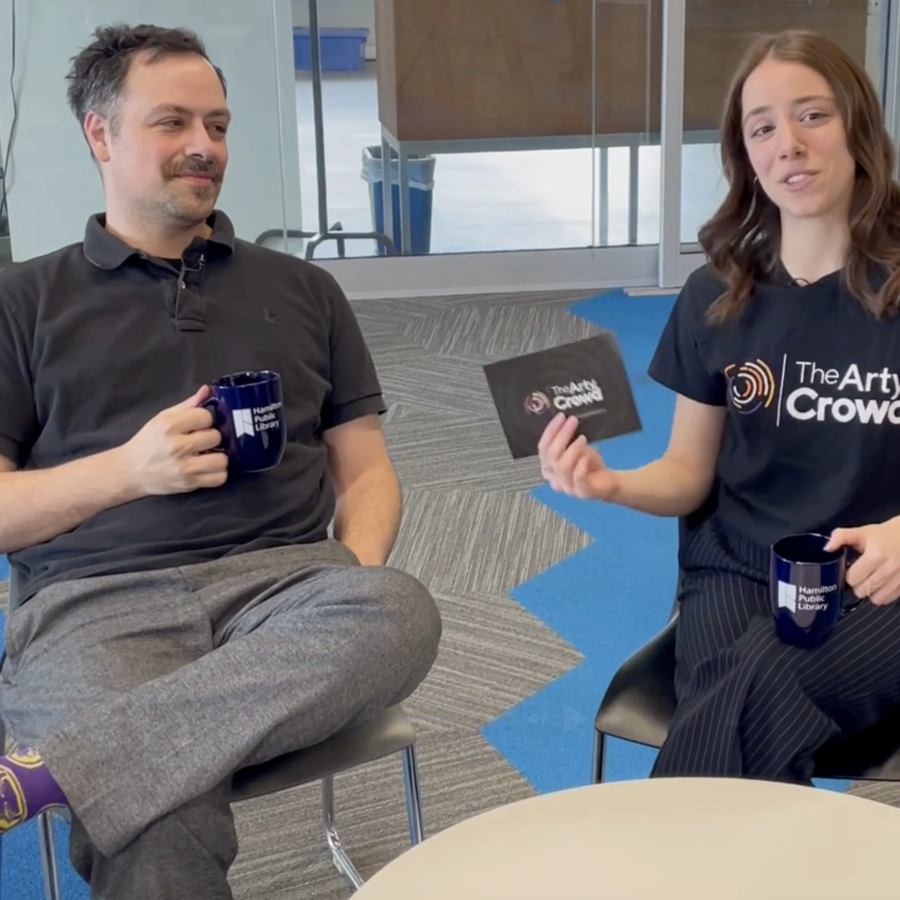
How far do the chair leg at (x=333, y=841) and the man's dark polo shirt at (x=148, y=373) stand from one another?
484 millimetres

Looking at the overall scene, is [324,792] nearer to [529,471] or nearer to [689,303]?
[689,303]

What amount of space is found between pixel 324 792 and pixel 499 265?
3.74m

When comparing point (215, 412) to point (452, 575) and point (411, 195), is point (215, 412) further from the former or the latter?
point (411, 195)

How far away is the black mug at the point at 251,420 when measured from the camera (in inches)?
62.5

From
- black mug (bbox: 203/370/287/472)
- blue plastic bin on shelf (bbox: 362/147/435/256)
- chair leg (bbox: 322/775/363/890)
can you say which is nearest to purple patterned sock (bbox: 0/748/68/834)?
black mug (bbox: 203/370/287/472)

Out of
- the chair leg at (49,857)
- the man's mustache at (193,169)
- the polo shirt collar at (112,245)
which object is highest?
the man's mustache at (193,169)

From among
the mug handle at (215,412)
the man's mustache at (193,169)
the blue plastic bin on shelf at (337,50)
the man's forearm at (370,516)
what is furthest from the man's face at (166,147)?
the blue plastic bin on shelf at (337,50)

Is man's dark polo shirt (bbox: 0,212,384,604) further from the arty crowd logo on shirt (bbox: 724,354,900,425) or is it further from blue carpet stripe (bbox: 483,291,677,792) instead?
the arty crowd logo on shirt (bbox: 724,354,900,425)

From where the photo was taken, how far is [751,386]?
1748 mm

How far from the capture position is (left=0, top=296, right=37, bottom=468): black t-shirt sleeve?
1.73 m

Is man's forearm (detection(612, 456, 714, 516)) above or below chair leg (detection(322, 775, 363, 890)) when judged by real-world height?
above

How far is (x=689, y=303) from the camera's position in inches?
72.0

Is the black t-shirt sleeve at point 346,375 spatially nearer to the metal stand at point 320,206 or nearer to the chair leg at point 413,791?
the chair leg at point 413,791

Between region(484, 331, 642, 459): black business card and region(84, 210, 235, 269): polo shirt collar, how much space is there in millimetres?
590
